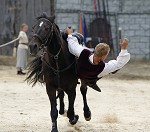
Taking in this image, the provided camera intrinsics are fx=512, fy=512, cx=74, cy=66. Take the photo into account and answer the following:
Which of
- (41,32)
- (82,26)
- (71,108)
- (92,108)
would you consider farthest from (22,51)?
(41,32)

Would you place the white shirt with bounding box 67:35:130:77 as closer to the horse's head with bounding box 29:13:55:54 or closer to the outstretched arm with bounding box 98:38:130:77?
the outstretched arm with bounding box 98:38:130:77

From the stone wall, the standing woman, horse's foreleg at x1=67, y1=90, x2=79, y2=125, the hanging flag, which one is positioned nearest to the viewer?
horse's foreleg at x1=67, y1=90, x2=79, y2=125

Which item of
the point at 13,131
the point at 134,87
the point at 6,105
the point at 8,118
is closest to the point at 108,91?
the point at 134,87

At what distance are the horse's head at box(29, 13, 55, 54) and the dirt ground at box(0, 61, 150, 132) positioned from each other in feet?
5.30

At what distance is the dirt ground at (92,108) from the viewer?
7.83 meters

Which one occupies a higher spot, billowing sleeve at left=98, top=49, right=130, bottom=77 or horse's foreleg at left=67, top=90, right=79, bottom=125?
billowing sleeve at left=98, top=49, right=130, bottom=77

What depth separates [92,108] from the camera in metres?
9.94

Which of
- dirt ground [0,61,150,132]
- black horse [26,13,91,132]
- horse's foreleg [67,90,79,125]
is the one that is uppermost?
black horse [26,13,91,132]

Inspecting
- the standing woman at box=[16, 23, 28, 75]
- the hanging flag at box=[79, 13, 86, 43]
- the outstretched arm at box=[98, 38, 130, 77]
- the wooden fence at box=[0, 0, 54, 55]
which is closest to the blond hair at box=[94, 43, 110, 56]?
the outstretched arm at box=[98, 38, 130, 77]

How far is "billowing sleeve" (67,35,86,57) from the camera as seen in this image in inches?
272

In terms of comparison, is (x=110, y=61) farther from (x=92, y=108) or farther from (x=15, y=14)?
(x=15, y=14)

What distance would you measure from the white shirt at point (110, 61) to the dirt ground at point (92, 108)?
1.17 m

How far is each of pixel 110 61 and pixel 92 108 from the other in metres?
3.18

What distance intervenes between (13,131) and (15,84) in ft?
21.8
